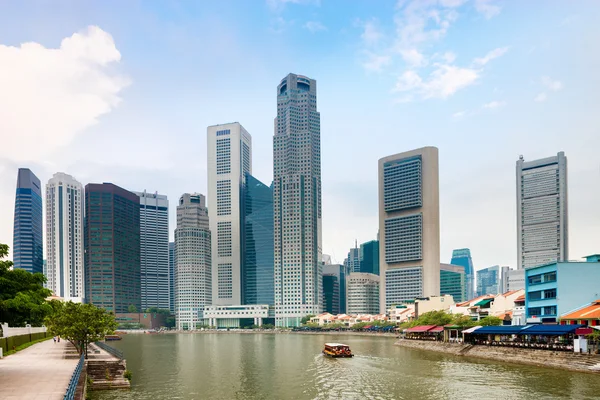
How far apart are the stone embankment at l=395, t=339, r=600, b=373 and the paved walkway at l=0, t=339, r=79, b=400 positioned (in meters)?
52.5

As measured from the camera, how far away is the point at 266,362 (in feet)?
251

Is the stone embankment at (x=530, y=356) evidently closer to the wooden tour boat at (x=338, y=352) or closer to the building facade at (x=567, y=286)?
the building facade at (x=567, y=286)

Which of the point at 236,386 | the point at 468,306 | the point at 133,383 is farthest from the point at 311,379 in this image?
the point at 468,306

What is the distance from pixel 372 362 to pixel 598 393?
33838 mm

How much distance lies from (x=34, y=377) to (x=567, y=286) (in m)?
74.0

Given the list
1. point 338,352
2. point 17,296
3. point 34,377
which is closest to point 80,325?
point 34,377

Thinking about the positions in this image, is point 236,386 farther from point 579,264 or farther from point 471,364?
point 579,264

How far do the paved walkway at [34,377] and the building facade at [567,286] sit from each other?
6977 cm

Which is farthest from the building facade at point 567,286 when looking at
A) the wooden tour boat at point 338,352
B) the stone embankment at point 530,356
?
the wooden tour boat at point 338,352

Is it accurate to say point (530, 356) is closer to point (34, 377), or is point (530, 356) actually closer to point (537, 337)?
point (537, 337)

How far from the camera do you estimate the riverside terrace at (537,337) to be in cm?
6153

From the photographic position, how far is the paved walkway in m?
34.6

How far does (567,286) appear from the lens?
80.1 metres

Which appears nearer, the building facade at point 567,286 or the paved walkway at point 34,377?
the paved walkway at point 34,377
